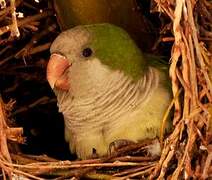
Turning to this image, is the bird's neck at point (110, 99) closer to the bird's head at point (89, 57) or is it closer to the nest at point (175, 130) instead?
the bird's head at point (89, 57)

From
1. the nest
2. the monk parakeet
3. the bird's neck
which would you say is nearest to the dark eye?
the monk parakeet

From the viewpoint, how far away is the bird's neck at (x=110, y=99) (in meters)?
2.46

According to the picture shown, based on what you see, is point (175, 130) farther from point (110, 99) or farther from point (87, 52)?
point (87, 52)

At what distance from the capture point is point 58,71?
245cm

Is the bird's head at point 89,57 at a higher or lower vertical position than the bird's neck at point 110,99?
higher

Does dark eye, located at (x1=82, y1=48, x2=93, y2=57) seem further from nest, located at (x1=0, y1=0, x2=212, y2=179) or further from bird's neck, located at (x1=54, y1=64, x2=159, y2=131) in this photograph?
nest, located at (x1=0, y1=0, x2=212, y2=179)

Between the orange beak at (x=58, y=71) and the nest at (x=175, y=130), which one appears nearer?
the nest at (x=175, y=130)

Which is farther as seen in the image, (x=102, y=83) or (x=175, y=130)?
(x=102, y=83)

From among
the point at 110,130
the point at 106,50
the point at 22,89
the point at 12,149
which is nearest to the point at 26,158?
the point at 12,149

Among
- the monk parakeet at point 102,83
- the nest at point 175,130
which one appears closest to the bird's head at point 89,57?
the monk parakeet at point 102,83

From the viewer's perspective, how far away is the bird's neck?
246cm

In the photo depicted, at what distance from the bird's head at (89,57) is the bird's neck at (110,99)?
1.3 inches

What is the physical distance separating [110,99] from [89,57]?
0.18 m

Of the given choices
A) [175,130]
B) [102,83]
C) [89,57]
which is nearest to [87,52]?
[89,57]
